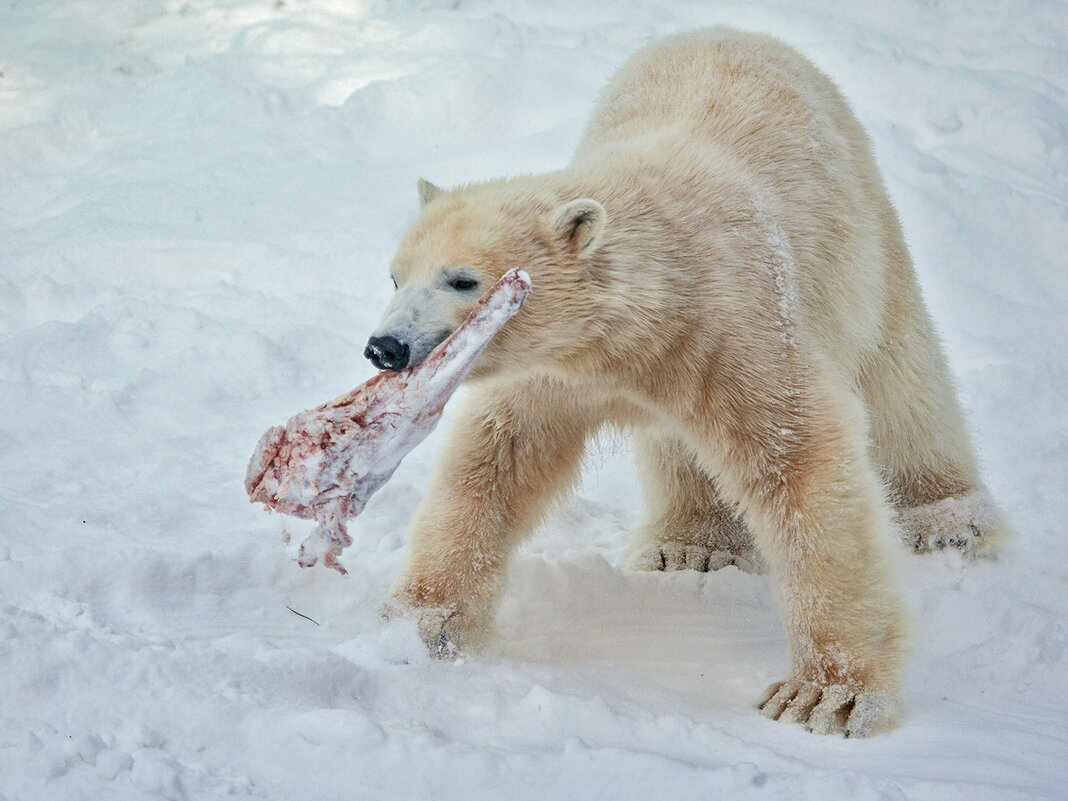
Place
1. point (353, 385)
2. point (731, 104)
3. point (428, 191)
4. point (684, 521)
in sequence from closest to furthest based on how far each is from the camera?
point (428, 191) < point (731, 104) < point (684, 521) < point (353, 385)

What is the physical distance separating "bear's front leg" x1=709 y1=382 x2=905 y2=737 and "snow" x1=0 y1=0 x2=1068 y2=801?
15 centimetres

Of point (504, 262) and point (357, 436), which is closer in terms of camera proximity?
point (357, 436)

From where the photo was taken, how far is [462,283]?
10.4 feet

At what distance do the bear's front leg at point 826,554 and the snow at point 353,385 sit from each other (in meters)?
0.15

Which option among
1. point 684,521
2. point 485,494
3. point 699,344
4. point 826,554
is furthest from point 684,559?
point 699,344

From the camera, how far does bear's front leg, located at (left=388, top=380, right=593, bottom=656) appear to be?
12.4 feet

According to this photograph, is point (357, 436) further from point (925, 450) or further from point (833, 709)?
point (925, 450)

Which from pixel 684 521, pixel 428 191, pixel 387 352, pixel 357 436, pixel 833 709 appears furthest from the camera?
pixel 684 521

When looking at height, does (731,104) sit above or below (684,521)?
above

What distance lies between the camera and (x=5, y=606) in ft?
9.77

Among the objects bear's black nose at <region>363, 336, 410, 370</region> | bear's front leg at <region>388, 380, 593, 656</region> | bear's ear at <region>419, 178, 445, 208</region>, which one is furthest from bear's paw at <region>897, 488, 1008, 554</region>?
bear's black nose at <region>363, 336, 410, 370</region>

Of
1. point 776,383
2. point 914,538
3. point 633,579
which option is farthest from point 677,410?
point 914,538

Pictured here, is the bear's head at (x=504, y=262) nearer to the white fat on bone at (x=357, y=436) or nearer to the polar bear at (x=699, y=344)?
the polar bear at (x=699, y=344)

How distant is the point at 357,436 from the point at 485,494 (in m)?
0.91
